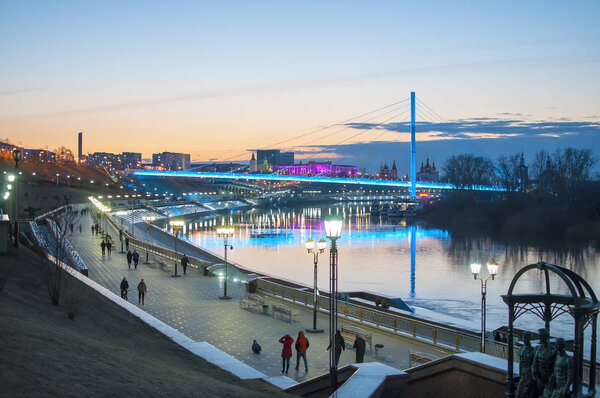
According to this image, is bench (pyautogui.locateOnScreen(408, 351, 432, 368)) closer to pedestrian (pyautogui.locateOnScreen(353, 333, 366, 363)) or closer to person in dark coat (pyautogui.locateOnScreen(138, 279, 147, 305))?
pedestrian (pyautogui.locateOnScreen(353, 333, 366, 363))

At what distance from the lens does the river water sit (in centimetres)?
1936

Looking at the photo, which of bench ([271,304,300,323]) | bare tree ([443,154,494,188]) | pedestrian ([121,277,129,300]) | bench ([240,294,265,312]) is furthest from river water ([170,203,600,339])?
bare tree ([443,154,494,188])

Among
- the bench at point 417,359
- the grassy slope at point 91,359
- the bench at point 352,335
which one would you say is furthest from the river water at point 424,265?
Answer: the grassy slope at point 91,359

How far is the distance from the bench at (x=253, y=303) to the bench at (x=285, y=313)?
1.69ft

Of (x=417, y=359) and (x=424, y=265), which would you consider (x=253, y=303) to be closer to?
(x=417, y=359)

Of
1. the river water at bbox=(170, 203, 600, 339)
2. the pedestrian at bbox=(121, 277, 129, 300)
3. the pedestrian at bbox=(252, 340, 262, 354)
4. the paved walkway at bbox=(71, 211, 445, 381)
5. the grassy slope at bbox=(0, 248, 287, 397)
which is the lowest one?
the river water at bbox=(170, 203, 600, 339)

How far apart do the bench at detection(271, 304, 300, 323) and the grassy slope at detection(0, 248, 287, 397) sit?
11.1ft

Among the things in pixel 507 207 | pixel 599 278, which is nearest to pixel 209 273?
pixel 599 278

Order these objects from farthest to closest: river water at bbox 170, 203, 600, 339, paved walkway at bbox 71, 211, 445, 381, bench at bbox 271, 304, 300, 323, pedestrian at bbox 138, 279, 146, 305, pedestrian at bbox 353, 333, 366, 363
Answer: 1. river water at bbox 170, 203, 600, 339
2. pedestrian at bbox 138, 279, 146, 305
3. bench at bbox 271, 304, 300, 323
4. paved walkway at bbox 71, 211, 445, 381
5. pedestrian at bbox 353, 333, 366, 363

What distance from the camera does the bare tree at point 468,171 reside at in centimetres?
7312

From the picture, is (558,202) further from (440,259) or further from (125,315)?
(125,315)

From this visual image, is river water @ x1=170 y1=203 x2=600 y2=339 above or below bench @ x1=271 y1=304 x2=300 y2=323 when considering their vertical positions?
below

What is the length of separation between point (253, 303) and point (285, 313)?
1.08 meters

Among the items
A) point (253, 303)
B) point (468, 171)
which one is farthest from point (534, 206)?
point (253, 303)
